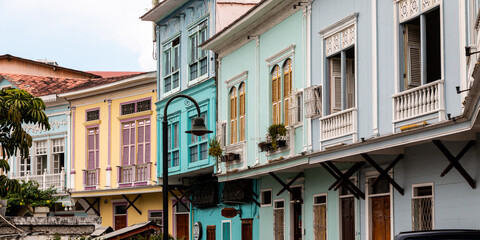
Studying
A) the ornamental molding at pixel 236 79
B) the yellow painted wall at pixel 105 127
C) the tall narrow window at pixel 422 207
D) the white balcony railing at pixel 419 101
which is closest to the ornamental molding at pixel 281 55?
the ornamental molding at pixel 236 79

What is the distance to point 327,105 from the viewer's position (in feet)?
64.5

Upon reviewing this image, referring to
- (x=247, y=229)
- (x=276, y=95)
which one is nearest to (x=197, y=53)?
(x=247, y=229)

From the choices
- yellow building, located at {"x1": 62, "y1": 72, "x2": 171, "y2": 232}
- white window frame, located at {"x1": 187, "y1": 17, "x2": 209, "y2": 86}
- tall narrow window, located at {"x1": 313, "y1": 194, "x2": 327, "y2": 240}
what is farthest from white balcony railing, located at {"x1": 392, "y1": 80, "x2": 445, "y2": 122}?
yellow building, located at {"x1": 62, "y1": 72, "x2": 171, "y2": 232}

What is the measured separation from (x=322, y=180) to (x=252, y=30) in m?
5.06

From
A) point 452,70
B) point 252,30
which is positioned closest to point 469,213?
point 452,70

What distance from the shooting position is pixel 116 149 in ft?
115

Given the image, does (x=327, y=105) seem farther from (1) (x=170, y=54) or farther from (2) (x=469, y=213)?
(1) (x=170, y=54)

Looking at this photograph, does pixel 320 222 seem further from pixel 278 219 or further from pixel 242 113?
pixel 242 113

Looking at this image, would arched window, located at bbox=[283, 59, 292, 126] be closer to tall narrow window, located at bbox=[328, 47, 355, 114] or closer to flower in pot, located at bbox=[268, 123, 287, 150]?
flower in pot, located at bbox=[268, 123, 287, 150]

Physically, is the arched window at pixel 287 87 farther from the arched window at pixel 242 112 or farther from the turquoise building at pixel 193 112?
the turquoise building at pixel 193 112

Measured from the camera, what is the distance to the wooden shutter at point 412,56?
645 inches

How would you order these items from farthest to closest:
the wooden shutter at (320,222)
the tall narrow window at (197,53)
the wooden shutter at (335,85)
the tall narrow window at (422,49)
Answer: the tall narrow window at (197,53) → the wooden shutter at (320,222) → the wooden shutter at (335,85) → the tall narrow window at (422,49)

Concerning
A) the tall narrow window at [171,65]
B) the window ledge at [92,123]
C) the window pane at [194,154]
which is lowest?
the window pane at [194,154]

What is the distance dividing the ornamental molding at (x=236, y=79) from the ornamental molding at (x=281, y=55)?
162 centimetres
